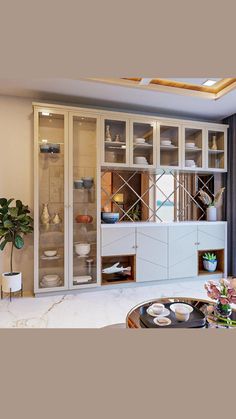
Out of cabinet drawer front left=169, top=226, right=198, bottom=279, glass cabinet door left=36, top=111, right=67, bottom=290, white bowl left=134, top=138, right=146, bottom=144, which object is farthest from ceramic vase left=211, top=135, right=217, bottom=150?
glass cabinet door left=36, top=111, right=67, bottom=290

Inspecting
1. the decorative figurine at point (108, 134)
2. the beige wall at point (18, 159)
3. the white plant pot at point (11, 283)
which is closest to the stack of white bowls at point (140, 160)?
the decorative figurine at point (108, 134)

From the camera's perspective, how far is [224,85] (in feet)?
9.45

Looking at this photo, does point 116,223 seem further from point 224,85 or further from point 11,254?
point 224,85

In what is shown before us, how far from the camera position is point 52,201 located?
304 centimetres

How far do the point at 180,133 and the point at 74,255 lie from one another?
2311mm

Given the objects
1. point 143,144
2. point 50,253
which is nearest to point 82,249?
point 50,253

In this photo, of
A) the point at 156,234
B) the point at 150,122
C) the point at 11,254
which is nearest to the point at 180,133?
the point at 150,122

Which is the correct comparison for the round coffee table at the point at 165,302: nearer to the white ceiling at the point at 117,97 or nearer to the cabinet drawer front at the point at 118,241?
the cabinet drawer front at the point at 118,241

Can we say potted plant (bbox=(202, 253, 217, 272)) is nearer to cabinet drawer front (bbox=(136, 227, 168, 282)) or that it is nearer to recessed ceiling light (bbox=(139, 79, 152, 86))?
cabinet drawer front (bbox=(136, 227, 168, 282))

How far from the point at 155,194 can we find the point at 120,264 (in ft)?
4.04

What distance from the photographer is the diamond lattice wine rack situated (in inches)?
138

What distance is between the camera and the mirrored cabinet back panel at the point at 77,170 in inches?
116

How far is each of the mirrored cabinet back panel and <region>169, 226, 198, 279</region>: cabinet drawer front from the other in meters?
0.61

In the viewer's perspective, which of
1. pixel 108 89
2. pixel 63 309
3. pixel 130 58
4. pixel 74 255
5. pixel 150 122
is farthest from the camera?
pixel 150 122
